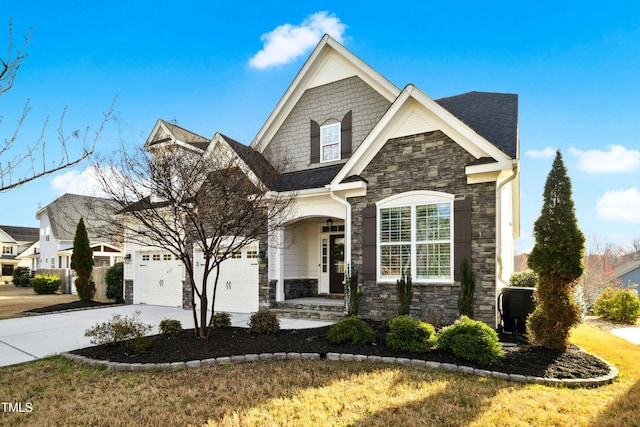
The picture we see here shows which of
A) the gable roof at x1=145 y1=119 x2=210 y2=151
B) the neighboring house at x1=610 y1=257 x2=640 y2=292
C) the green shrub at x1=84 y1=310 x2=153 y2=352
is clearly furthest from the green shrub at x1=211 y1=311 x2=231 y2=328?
the neighboring house at x1=610 y1=257 x2=640 y2=292

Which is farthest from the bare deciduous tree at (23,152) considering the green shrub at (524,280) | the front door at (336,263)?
the green shrub at (524,280)

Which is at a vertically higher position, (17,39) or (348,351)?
(17,39)

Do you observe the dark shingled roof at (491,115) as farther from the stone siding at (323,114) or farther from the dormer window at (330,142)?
the dormer window at (330,142)

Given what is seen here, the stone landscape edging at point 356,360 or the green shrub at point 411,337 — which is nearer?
the stone landscape edging at point 356,360

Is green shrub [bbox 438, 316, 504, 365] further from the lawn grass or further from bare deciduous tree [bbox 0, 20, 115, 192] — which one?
bare deciduous tree [bbox 0, 20, 115, 192]

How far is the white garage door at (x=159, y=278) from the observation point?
14.7 meters

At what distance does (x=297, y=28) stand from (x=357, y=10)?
260 centimetres

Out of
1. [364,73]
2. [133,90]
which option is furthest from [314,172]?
[133,90]

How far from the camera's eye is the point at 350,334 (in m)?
7.23

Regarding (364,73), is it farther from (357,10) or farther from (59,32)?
(59,32)

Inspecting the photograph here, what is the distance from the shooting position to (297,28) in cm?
1277

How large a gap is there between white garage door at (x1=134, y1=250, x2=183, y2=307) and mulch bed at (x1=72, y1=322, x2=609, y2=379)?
21.9 feet

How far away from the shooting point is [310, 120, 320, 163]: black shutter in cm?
1336

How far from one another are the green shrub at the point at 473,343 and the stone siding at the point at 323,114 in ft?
24.5
